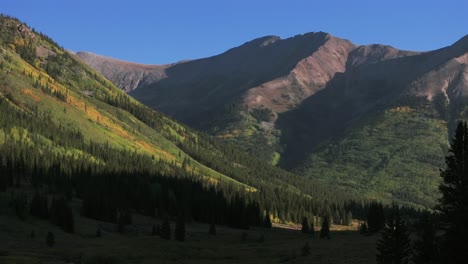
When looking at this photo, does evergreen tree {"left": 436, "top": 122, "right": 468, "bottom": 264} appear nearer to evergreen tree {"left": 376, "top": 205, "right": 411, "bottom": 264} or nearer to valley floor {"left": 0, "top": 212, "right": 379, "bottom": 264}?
evergreen tree {"left": 376, "top": 205, "right": 411, "bottom": 264}

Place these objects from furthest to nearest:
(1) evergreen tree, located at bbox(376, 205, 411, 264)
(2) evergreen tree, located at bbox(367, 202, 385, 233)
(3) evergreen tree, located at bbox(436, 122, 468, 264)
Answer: (2) evergreen tree, located at bbox(367, 202, 385, 233) < (1) evergreen tree, located at bbox(376, 205, 411, 264) < (3) evergreen tree, located at bbox(436, 122, 468, 264)

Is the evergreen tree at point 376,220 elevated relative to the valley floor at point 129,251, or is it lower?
elevated

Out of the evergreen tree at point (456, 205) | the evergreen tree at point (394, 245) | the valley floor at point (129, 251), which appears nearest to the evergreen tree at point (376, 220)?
the valley floor at point (129, 251)

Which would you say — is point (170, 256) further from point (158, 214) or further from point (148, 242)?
point (158, 214)

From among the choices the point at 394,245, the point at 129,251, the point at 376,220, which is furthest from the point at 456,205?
the point at 376,220

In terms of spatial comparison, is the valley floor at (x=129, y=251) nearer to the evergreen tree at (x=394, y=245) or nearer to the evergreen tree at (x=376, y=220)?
the evergreen tree at (x=394, y=245)

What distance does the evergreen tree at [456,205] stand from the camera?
4006cm

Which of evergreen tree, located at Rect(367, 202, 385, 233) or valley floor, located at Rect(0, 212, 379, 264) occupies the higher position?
evergreen tree, located at Rect(367, 202, 385, 233)

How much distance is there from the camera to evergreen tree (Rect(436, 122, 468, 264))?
1577 inches

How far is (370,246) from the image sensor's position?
83688 mm

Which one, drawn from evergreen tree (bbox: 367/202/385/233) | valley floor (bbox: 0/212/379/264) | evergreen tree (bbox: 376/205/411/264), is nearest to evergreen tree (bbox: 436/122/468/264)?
evergreen tree (bbox: 376/205/411/264)

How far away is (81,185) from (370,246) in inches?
4870

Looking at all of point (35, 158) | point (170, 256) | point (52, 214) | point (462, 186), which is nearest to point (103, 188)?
point (35, 158)

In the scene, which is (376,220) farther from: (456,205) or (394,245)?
(456,205)
